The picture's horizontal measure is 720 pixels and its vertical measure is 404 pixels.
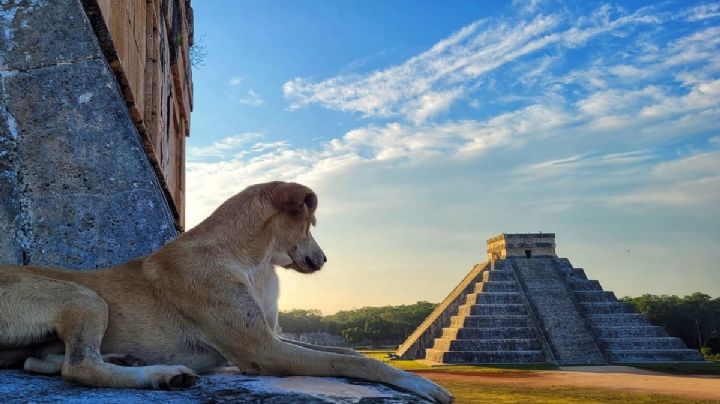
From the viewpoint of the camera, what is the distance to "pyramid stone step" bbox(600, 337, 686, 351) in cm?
4364

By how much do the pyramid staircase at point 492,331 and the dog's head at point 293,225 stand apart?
132 feet

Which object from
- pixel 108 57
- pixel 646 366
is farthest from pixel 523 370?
pixel 108 57

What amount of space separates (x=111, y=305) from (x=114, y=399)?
0.80 meters

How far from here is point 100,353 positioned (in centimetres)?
297

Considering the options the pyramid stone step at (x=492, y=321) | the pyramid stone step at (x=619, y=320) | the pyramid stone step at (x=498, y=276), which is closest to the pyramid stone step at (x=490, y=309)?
the pyramid stone step at (x=492, y=321)

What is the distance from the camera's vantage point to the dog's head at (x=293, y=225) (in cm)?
349

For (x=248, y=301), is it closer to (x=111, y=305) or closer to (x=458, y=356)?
(x=111, y=305)

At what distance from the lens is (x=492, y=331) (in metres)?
44.9

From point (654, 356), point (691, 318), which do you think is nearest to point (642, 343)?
point (654, 356)

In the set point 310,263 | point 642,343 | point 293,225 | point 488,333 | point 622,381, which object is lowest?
point 622,381

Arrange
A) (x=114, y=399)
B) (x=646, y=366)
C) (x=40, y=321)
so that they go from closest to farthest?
(x=114, y=399) → (x=40, y=321) → (x=646, y=366)

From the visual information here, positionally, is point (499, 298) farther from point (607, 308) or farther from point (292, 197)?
point (292, 197)

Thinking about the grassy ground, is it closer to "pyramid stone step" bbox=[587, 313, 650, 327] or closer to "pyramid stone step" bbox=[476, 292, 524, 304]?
"pyramid stone step" bbox=[476, 292, 524, 304]

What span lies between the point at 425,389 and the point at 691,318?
67737 mm
